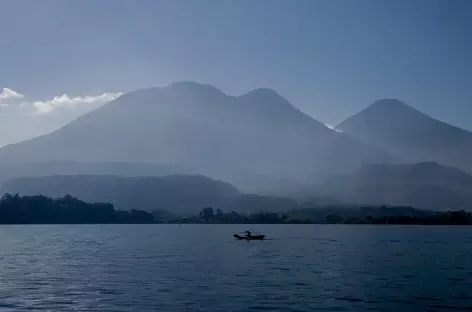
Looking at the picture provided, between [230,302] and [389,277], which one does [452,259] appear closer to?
[389,277]

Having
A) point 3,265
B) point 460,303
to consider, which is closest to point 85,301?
point 460,303

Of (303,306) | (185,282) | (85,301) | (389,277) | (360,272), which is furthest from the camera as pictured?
(360,272)

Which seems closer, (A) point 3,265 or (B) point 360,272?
(B) point 360,272

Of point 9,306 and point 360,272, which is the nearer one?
point 9,306

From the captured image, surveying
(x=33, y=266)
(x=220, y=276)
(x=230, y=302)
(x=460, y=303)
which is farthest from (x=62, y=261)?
(x=460, y=303)

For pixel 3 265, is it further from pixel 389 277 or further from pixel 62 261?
pixel 389 277

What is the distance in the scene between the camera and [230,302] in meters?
39.9

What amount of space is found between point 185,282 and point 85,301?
469 inches

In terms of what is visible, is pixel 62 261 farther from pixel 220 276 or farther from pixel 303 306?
pixel 303 306

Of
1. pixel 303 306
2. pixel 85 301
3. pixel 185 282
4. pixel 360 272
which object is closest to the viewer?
pixel 303 306

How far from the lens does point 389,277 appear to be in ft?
181

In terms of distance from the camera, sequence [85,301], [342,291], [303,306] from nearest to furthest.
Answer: [303,306] → [85,301] → [342,291]

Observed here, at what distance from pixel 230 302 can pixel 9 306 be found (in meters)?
15.5

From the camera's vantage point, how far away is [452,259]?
3041 inches
